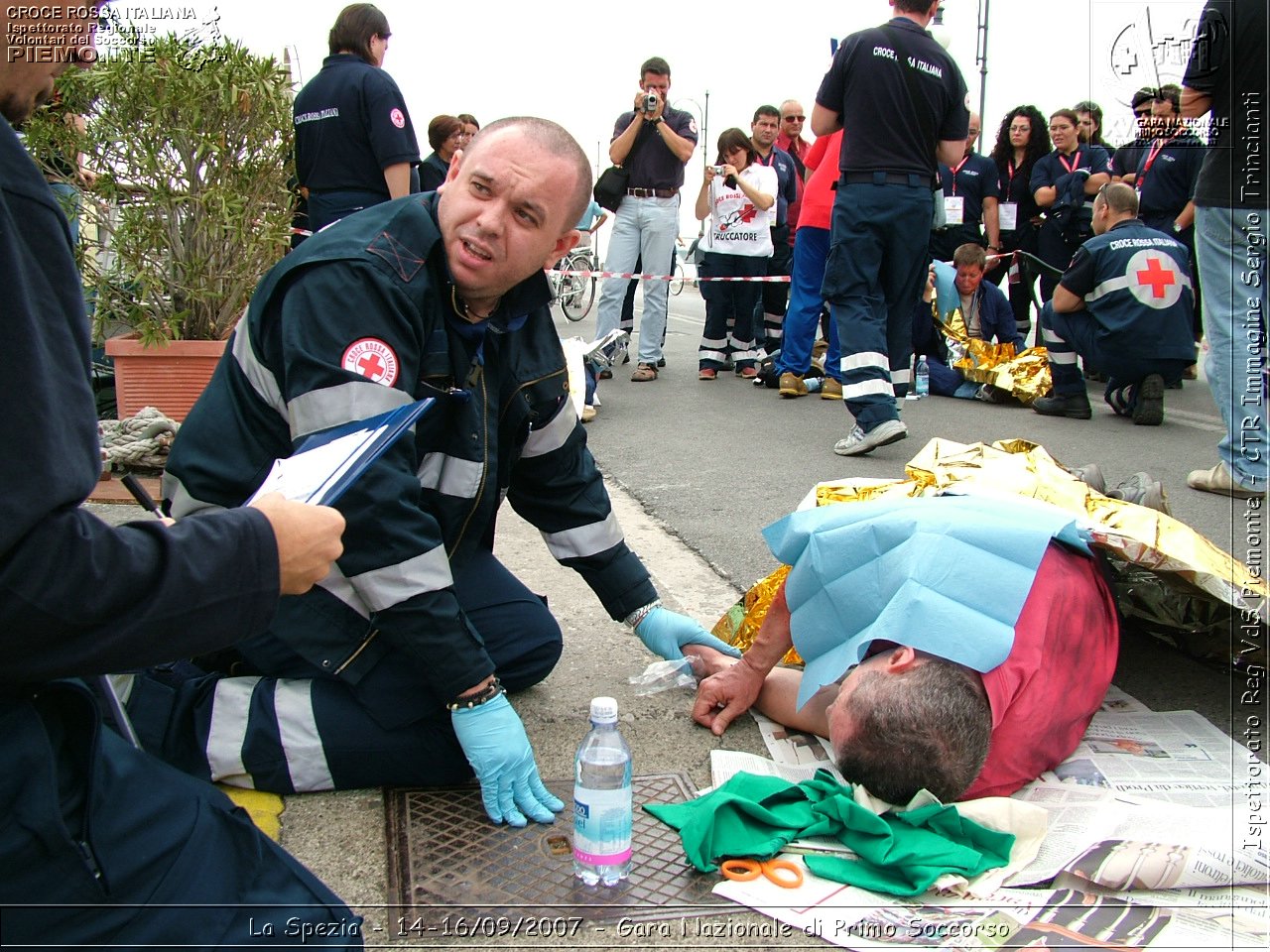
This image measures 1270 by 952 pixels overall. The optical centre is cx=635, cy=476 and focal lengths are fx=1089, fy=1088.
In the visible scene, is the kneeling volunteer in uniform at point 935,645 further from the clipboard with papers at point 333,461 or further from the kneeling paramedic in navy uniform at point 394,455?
the clipboard with papers at point 333,461

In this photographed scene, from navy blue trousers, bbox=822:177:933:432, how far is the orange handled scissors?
3.84 metres

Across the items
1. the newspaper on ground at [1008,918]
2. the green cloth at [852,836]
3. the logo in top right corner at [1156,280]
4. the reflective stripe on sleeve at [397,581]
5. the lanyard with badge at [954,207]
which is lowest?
the newspaper on ground at [1008,918]

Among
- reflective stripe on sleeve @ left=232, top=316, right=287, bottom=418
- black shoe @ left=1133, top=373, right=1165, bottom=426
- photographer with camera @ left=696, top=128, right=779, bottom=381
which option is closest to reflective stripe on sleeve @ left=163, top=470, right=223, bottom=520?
reflective stripe on sleeve @ left=232, top=316, right=287, bottom=418

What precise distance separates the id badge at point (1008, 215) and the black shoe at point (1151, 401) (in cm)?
283

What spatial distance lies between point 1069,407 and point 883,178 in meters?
2.58

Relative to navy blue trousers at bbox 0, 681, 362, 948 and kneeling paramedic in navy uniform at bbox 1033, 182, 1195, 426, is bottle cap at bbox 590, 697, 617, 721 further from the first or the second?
kneeling paramedic in navy uniform at bbox 1033, 182, 1195, 426

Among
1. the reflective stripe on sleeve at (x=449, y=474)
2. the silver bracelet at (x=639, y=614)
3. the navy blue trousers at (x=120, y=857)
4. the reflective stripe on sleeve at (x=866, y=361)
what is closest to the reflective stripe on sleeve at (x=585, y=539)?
the silver bracelet at (x=639, y=614)

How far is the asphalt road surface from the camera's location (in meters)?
3.16

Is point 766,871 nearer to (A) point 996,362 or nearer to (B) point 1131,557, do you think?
(B) point 1131,557

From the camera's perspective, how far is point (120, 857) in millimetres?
1318

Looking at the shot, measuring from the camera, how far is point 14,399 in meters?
1.09

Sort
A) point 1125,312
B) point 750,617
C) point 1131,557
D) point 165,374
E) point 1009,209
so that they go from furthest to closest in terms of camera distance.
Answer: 1. point 1009,209
2. point 1125,312
3. point 165,374
4. point 750,617
5. point 1131,557

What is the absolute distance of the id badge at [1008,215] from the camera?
9.27 m

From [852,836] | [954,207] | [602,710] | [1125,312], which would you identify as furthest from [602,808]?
[954,207]
